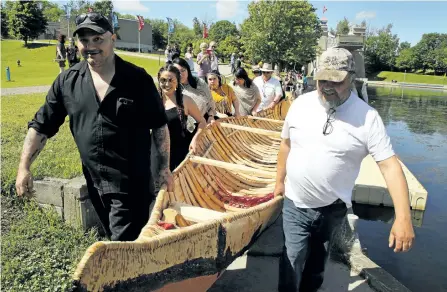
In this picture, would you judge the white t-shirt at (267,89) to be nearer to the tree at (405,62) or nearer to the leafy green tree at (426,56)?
the tree at (405,62)

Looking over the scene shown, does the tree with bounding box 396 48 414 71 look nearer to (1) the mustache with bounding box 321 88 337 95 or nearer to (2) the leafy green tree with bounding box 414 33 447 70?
(2) the leafy green tree with bounding box 414 33 447 70

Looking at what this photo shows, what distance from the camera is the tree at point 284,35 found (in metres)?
55.2

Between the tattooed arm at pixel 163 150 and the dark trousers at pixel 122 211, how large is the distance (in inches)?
9.2

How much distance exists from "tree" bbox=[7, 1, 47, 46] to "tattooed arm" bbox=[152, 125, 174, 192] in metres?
56.9

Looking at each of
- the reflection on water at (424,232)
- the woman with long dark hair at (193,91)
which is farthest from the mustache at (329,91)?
the reflection on water at (424,232)

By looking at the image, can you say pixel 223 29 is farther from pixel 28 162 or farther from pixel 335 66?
pixel 28 162

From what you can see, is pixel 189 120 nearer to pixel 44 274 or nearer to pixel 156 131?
pixel 156 131

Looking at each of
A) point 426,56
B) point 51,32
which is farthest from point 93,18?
point 51,32

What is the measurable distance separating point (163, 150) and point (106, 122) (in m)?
0.53

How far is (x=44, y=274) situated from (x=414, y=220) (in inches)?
278

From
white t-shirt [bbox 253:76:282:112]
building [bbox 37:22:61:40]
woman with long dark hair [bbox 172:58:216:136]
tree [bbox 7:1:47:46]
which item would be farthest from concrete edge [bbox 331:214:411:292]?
building [bbox 37:22:61:40]

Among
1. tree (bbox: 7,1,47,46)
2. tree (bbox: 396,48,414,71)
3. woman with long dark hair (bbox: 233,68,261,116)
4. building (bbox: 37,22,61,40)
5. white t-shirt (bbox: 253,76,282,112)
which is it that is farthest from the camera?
tree (bbox: 396,48,414,71)

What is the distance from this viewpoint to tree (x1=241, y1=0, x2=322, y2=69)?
55.2 m

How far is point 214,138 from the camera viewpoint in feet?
19.4
